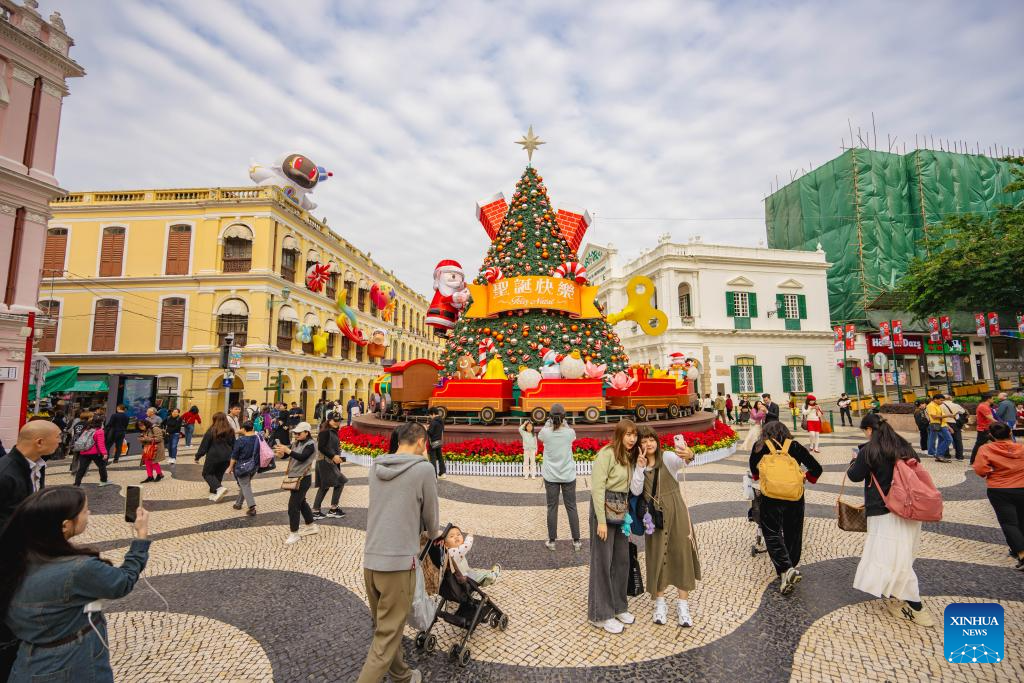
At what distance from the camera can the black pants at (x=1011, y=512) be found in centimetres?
446

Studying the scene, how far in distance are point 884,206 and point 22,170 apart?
139 feet

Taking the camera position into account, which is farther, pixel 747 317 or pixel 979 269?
pixel 747 317

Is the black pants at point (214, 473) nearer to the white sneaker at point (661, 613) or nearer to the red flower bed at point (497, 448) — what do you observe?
the red flower bed at point (497, 448)

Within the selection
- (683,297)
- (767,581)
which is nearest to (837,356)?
(683,297)

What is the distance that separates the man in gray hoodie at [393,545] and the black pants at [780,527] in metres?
3.32

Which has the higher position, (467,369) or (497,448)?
(467,369)

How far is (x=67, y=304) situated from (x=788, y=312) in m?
40.4

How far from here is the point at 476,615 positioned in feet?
10.9

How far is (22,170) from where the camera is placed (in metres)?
10.9

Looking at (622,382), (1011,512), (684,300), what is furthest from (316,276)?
(1011,512)

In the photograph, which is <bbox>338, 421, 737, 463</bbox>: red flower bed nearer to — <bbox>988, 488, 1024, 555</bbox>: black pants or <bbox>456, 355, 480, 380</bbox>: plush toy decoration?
<bbox>456, 355, 480, 380</bbox>: plush toy decoration

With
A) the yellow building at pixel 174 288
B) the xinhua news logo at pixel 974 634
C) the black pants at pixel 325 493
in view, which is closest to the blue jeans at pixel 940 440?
the xinhua news logo at pixel 974 634

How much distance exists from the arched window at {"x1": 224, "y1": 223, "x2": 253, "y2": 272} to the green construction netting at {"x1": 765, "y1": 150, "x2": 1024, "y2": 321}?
3721 cm

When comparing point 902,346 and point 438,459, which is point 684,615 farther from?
point 902,346
